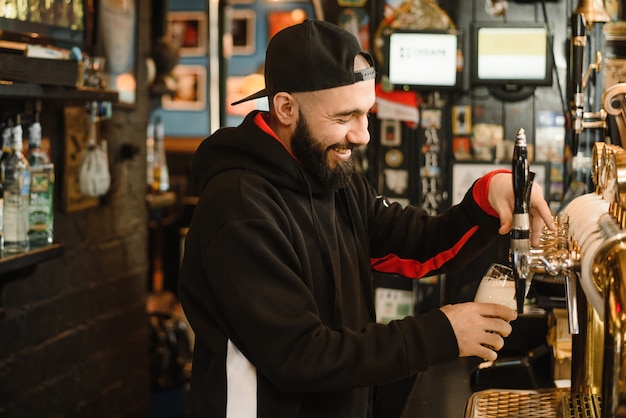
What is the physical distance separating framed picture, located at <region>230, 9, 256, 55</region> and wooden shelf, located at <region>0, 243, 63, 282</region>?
5297 millimetres

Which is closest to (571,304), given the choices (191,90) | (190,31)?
(191,90)

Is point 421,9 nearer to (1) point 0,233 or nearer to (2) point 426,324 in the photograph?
(1) point 0,233

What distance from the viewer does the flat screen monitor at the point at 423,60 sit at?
10.6 feet

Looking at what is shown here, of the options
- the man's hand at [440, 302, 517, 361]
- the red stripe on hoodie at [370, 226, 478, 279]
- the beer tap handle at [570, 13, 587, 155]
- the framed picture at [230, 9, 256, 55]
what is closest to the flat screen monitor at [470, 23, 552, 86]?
the beer tap handle at [570, 13, 587, 155]

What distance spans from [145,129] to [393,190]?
4.00ft

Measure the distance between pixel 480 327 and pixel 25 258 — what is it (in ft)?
4.46

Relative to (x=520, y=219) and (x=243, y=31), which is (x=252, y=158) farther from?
(x=243, y=31)

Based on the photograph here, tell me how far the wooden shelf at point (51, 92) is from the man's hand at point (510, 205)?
126cm

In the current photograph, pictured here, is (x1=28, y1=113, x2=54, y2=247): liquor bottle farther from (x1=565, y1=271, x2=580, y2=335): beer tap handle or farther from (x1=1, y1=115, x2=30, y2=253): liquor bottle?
(x1=565, y1=271, x2=580, y2=335): beer tap handle

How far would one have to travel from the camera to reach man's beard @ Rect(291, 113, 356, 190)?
179 centimetres

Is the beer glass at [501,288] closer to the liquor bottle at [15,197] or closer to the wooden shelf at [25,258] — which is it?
the wooden shelf at [25,258]

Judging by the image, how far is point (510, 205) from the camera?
6.00ft

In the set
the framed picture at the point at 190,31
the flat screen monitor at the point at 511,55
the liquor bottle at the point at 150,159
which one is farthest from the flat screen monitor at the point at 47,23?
the framed picture at the point at 190,31

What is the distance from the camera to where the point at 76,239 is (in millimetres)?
3234
